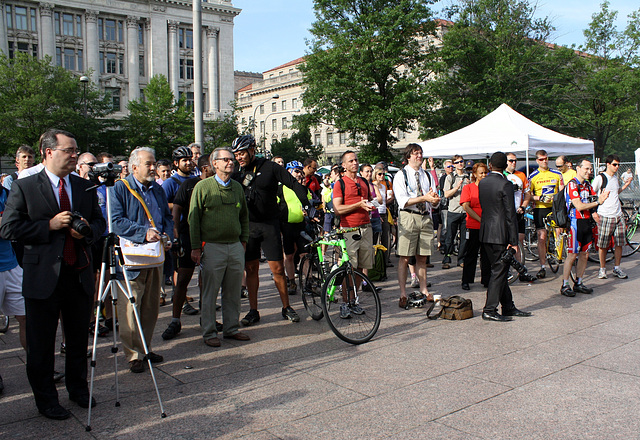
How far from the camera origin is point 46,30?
210ft

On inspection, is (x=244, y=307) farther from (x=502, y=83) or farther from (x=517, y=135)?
(x=502, y=83)

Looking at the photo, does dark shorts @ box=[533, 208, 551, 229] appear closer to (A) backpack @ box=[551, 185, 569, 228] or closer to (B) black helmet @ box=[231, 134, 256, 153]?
(A) backpack @ box=[551, 185, 569, 228]

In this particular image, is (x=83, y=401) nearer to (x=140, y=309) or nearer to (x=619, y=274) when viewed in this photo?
(x=140, y=309)

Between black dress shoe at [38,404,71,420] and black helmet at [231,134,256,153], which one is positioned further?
black helmet at [231,134,256,153]

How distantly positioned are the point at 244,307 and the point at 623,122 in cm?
4010

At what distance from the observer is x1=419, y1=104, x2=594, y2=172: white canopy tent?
44.9ft

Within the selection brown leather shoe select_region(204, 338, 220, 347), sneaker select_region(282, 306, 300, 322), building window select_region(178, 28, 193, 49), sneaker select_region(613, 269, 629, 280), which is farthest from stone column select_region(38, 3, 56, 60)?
brown leather shoe select_region(204, 338, 220, 347)

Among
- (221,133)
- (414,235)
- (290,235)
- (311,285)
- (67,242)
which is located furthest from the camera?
(221,133)

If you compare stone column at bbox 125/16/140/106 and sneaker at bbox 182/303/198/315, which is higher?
stone column at bbox 125/16/140/106

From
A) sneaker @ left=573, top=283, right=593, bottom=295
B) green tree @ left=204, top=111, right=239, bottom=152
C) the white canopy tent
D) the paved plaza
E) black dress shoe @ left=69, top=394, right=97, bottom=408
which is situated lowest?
the paved plaza

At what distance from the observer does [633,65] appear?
40.6m

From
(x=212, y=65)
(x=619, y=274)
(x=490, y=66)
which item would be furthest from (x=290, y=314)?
(x=212, y=65)

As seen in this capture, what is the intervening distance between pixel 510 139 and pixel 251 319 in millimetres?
9667

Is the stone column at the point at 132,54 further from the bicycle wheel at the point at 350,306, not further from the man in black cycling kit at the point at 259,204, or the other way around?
the bicycle wheel at the point at 350,306
